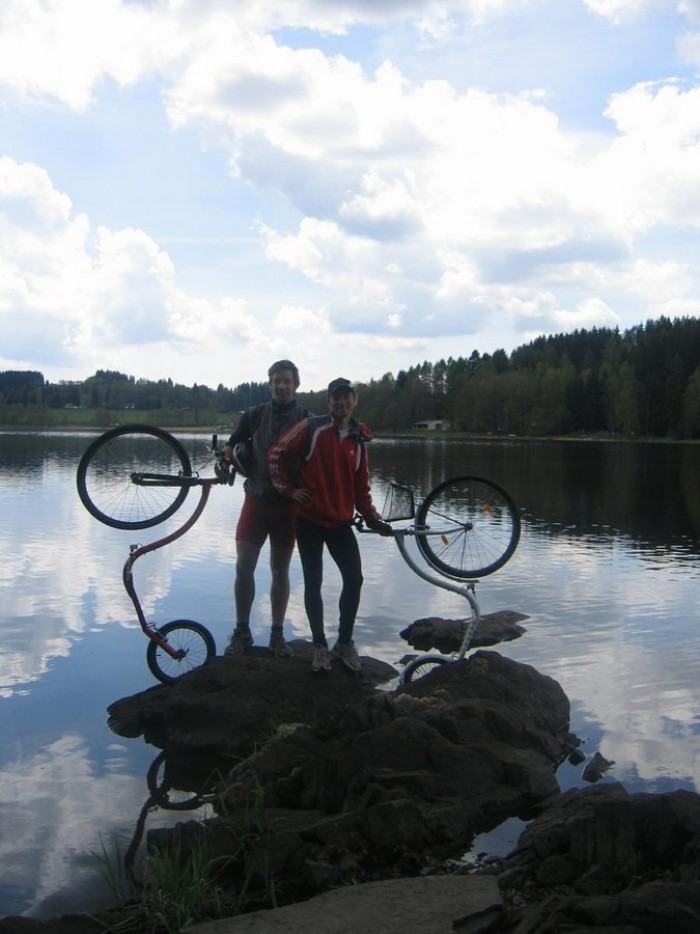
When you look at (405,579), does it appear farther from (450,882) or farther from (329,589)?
(450,882)

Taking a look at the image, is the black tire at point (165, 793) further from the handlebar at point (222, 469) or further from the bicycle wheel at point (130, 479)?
the handlebar at point (222, 469)

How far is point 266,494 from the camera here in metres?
7.86

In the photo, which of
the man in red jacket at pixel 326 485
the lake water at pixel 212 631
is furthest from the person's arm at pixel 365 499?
the lake water at pixel 212 631

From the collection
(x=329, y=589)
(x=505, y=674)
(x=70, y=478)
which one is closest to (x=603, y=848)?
(x=505, y=674)

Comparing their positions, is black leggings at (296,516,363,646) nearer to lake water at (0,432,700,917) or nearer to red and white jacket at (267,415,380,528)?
red and white jacket at (267,415,380,528)

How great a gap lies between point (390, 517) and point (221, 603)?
4283mm

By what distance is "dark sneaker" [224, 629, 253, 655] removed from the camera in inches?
330

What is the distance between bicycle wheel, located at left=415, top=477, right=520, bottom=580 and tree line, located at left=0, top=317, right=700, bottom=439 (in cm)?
8603

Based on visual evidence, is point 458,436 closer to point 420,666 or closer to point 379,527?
point 420,666

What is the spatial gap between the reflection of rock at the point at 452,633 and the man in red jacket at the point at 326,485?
109 inches

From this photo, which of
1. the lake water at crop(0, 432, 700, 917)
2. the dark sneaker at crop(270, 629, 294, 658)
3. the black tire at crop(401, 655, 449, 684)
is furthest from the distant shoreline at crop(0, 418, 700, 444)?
the dark sneaker at crop(270, 629, 294, 658)

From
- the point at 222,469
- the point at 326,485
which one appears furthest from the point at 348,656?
the point at 222,469

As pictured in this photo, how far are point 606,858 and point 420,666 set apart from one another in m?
4.15

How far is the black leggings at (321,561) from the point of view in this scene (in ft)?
24.4
